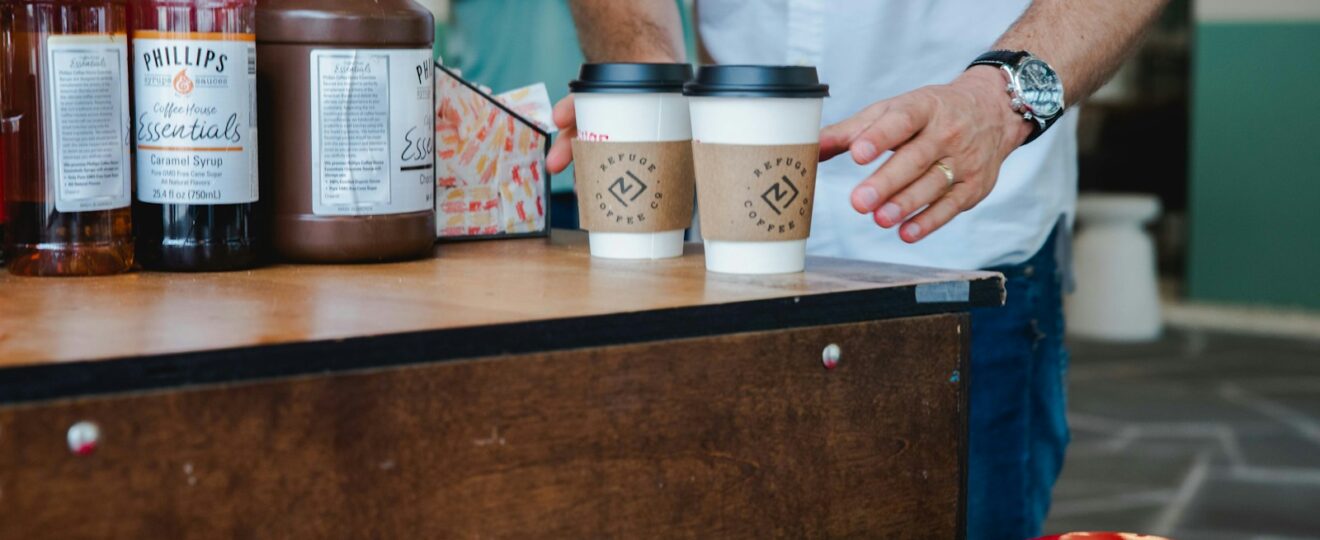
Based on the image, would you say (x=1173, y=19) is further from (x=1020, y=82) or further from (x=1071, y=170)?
(x=1020, y=82)

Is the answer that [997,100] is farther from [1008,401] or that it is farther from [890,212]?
[1008,401]

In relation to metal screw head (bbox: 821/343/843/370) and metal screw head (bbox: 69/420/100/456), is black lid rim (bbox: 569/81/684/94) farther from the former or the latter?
metal screw head (bbox: 69/420/100/456)

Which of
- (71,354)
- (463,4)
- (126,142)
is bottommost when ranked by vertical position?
(71,354)

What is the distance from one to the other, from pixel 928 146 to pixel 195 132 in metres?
0.52

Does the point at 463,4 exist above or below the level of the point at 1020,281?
above

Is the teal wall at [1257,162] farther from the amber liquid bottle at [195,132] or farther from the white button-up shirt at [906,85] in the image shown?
the amber liquid bottle at [195,132]

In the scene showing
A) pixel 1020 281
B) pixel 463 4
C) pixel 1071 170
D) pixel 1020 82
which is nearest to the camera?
pixel 1020 82

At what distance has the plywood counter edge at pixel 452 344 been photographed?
688mm

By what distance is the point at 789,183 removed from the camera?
1.01 meters

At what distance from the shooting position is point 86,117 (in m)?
0.97

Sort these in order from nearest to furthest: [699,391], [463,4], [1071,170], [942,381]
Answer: [699,391]
[942,381]
[1071,170]
[463,4]

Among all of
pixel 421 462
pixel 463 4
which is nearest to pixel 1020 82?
pixel 421 462

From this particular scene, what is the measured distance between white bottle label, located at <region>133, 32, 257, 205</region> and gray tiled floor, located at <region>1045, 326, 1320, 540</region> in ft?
8.04

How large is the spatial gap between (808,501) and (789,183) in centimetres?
22
